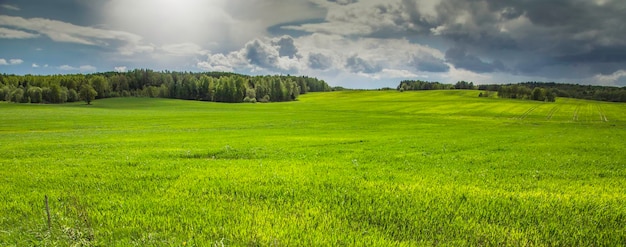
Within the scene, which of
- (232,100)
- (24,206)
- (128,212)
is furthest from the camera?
(232,100)

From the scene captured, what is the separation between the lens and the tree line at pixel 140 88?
468 ft

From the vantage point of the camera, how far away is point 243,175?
495 inches

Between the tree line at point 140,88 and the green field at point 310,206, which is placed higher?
the tree line at point 140,88

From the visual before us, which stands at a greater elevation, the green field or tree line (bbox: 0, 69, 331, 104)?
tree line (bbox: 0, 69, 331, 104)

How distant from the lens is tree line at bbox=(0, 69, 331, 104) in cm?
14250

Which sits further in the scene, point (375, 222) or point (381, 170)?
point (381, 170)

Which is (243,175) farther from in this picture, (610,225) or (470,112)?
(470,112)

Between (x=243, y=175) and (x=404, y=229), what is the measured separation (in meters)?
7.07

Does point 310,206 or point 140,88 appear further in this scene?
point 140,88

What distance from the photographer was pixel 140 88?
197750mm

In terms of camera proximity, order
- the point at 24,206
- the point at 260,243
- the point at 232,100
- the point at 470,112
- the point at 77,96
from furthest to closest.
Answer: the point at 232,100 → the point at 77,96 → the point at 470,112 → the point at 24,206 → the point at 260,243

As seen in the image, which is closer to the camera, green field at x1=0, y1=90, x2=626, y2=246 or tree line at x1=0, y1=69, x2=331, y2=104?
green field at x1=0, y1=90, x2=626, y2=246

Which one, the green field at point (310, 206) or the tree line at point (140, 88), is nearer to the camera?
the green field at point (310, 206)

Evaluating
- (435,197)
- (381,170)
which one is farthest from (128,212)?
(381,170)
